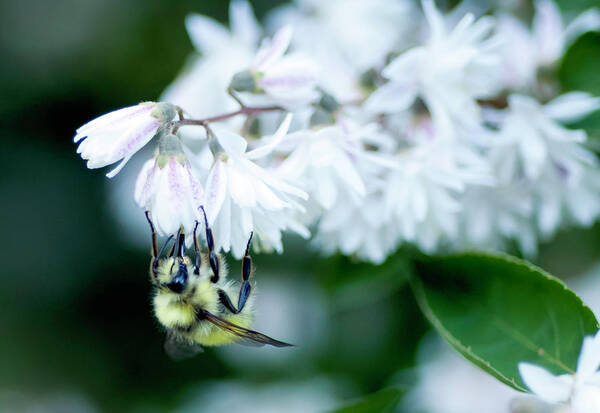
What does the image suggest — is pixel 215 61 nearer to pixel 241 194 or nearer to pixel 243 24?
pixel 243 24

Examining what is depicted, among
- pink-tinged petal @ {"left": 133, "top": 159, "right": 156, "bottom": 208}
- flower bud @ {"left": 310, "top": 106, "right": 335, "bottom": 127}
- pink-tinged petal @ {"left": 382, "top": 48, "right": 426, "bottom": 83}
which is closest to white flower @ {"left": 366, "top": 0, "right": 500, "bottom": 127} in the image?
pink-tinged petal @ {"left": 382, "top": 48, "right": 426, "bottom": 83}

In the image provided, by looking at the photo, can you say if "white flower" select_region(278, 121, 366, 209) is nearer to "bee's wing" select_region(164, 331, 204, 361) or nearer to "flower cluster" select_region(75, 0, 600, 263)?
"flower cluster" select_region(75, 0, 600, 263)

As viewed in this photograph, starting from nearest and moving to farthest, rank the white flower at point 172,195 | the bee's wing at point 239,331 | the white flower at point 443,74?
the white flower at point 172,195 < the bee's wing at point 239,331 < the white flower at point 443,74

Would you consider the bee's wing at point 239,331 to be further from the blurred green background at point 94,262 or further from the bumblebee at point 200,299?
the blurred green background at point 94,262

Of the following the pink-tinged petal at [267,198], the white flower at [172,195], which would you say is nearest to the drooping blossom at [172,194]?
Result: the white flower at [172,195]

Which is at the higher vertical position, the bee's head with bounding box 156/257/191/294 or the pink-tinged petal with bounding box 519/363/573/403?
the bee's head with bounding box 156/257/191/294

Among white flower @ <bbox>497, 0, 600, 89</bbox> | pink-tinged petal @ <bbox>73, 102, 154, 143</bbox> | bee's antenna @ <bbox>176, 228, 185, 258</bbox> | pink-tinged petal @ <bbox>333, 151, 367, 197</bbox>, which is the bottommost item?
white flower @ <bbox>497, 0, 600, 89</bbox>

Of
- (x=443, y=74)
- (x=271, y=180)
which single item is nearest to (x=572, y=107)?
(x=443, y=74)
